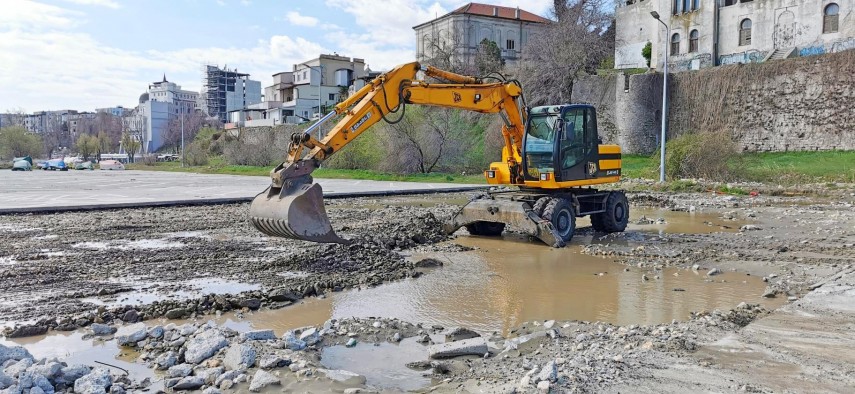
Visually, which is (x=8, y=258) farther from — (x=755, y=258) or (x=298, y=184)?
(x=755, y=258)

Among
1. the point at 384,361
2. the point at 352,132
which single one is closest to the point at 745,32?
the point at 352,132

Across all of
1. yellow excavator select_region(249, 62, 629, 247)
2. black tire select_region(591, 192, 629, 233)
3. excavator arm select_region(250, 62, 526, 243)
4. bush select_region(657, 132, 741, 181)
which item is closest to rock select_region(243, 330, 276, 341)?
excavator arm select_region(250, 62, 526, 243)

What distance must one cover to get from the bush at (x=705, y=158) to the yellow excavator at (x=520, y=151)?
577 inches

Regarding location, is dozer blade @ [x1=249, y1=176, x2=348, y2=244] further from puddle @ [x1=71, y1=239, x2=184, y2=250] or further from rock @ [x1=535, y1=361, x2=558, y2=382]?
rock @ [x1=535, y1=361, x2=558, y2=382]

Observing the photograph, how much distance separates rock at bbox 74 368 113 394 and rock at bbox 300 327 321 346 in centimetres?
164

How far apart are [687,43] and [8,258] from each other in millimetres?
44485

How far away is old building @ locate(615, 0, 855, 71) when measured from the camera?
38.8m

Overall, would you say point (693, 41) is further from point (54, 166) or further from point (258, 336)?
point (54, 166)

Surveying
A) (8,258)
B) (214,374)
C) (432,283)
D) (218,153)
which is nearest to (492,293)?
(432,283)

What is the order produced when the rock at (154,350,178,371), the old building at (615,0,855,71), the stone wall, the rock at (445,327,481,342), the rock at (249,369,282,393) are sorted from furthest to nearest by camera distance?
the old building at (615,0,855,71), the stone wall, the rock at (445,327,481,342), the rock at (154,350,178,371), the rock at (249,369,282,393)

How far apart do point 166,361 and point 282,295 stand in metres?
2.54

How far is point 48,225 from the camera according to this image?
14.7 meters

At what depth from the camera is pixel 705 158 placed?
27.0 m

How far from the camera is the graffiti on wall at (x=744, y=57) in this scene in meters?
41.3
